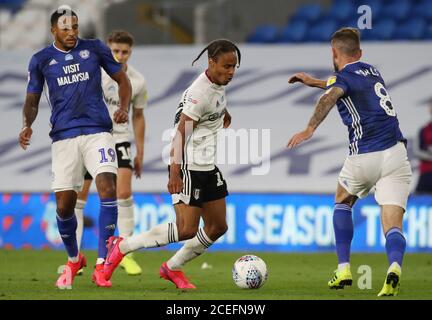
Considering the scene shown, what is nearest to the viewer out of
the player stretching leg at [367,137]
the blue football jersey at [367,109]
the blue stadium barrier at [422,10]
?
the player stretching leg at [367,137]

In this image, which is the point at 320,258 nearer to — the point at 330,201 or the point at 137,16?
the point at 330,201

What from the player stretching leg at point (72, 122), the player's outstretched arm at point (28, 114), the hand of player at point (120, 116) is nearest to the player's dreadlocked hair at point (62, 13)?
the player stretching leg at point (72, 122)

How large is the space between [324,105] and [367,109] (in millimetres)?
456

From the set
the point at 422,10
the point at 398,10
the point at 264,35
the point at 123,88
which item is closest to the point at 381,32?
the point at 398,10

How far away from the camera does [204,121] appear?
9.14 metres

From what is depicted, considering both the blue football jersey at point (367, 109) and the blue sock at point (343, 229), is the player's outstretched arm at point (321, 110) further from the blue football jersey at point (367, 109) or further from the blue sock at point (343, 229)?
the blue sock at point (343, 229)

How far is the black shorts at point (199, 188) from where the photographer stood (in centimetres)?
908

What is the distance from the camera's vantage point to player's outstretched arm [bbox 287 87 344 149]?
8.50m

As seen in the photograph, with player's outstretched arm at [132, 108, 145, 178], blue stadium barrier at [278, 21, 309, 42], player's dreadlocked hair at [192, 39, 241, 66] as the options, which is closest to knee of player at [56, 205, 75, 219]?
player's dreadlocked hair at [192, 39, 241, 66]

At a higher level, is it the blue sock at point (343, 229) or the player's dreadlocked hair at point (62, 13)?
the player's dreadlocked hair at point (62, 13)

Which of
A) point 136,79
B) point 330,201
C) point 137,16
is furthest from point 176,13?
point 136,79

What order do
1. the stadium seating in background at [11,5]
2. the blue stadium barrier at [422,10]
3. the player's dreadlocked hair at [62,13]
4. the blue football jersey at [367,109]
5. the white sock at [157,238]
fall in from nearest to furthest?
the blue football jersey at [367,109], the white sock at [157,238], the player's dreadlocked hair at [62,13], the blue stadium barrier at [422,10], the stadium seating in background at [11,5]

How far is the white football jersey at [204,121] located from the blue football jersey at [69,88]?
92cm

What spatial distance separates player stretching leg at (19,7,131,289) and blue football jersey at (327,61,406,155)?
6.79 feet
